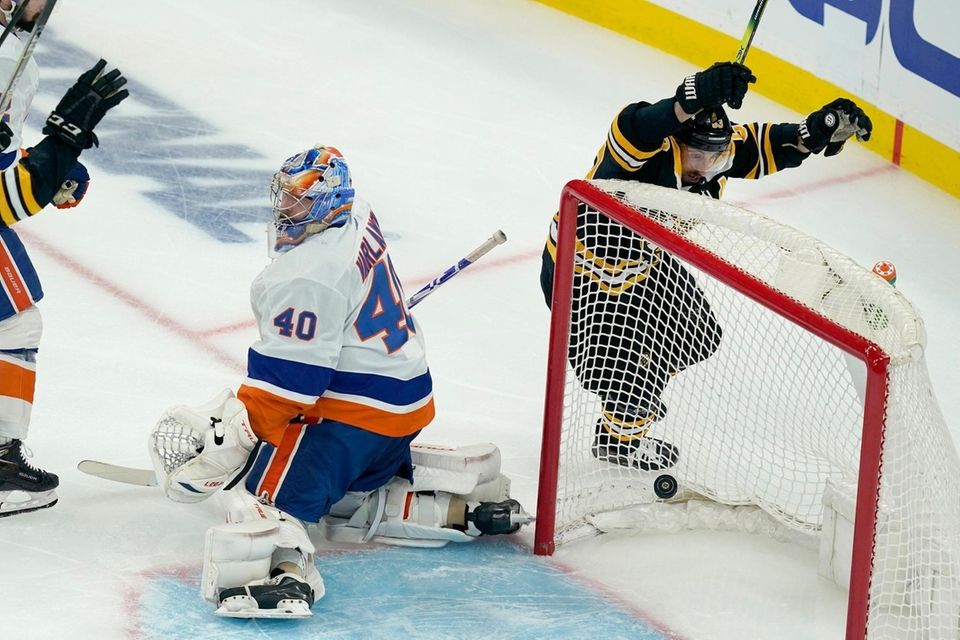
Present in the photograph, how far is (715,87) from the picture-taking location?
134 inches

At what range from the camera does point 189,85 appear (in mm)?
6191

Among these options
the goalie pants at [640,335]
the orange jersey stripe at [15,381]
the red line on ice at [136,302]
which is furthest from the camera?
the red line on ice at [136,302]

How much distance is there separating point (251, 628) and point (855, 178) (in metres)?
3.40

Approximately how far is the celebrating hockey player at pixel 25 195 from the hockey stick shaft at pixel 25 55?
0.04ft

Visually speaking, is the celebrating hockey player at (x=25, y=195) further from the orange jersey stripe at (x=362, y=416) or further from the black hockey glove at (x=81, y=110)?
the orange jersey stripe at (x=362, y=416)

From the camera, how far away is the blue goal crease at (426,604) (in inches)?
124

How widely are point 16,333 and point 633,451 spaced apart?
1341 mm

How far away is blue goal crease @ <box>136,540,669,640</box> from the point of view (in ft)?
10.3

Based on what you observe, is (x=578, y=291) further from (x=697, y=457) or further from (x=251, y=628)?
(x=251, y=628)

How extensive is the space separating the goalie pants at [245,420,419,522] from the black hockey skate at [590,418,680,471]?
0.55 m

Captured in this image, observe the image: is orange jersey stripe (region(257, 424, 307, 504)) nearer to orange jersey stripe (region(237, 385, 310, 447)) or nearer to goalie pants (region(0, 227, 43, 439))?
orange jersey stripe (region(237, 385, 310, 447))

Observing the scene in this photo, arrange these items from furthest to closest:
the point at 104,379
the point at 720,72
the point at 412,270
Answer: the point at 412,270, the point at 104,379, the point at 720,72

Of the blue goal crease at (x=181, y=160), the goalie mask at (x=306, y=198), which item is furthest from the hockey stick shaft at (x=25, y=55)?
the blue goal crease at (x=181, y=160)

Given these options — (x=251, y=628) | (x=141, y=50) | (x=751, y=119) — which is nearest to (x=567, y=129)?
(x=751, y=119)
